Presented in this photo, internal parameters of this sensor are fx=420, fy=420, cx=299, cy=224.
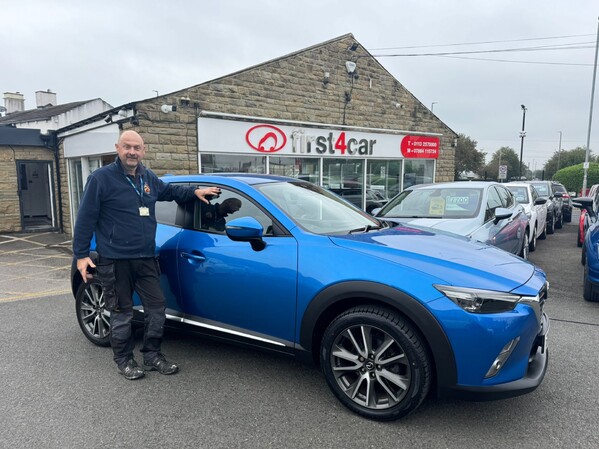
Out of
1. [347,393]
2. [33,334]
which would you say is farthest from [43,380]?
[347,393]

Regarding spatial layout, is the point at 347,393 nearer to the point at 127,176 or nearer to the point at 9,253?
the point at 127,176

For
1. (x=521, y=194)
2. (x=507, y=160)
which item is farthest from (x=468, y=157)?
(x=521, y=194)

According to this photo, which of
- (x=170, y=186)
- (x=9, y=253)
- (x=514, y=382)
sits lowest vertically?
(x=9, y=253)

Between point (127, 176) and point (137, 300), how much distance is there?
115 cm

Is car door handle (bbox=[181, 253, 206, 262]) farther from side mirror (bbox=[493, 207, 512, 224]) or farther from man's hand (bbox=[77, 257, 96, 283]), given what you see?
side mirror (bbox=[493, 207, 512, 224])

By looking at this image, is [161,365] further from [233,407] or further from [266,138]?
[266,138]

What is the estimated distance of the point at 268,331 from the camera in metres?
3.06

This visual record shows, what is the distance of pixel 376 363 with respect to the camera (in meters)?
2.67

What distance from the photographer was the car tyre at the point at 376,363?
254cm

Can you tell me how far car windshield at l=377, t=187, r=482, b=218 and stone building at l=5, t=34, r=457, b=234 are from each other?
15.1 ft

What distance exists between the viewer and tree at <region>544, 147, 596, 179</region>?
7326cm

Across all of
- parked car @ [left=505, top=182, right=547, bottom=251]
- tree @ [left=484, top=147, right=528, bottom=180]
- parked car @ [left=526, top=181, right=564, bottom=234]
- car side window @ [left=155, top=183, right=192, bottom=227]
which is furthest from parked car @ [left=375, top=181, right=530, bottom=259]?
tree @ [left=484, top=147, right=528, bottom=180]

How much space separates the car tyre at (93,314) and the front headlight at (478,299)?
3054 millimetres

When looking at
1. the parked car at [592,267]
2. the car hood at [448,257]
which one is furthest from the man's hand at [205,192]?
the parked car at [592,267]
